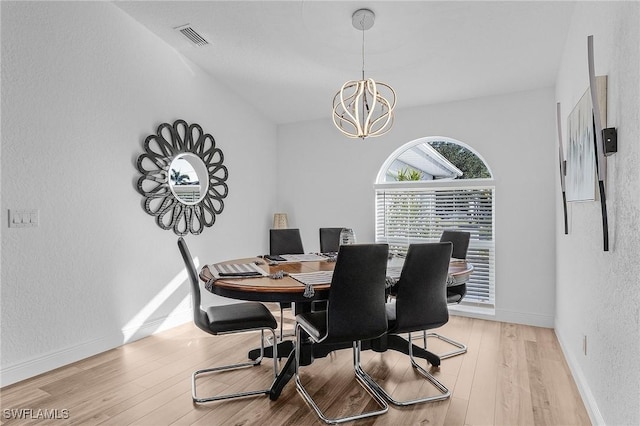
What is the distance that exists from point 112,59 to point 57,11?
0.48 metres

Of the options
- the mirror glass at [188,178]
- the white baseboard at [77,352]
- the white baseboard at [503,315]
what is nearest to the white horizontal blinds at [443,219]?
the white baseboard at [503,315]

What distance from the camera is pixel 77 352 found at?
282cm

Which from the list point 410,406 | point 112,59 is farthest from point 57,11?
point 410,406

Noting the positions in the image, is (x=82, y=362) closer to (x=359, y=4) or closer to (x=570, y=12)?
(x=359, y=4)

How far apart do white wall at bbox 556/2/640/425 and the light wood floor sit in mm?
298

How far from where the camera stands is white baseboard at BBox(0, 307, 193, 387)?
244cm

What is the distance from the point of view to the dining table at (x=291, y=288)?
1947 millimetres

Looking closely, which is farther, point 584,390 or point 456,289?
point 456,289

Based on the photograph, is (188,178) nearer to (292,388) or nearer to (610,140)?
(292,388)

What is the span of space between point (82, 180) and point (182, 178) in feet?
3.33

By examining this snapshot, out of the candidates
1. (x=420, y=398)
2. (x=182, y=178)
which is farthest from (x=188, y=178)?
(x=420, y=398)

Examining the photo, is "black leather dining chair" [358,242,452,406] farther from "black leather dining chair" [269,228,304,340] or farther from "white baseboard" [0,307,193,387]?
"white baseboard" [0,307,193,387]

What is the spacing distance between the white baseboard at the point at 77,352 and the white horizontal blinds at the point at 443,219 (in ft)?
8.77

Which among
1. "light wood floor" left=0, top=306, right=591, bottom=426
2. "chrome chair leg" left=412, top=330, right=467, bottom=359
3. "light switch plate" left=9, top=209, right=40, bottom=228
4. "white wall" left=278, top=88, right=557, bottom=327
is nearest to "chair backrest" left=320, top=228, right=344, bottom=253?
"white wall" left=278, top=88, right=557, bottom=327
